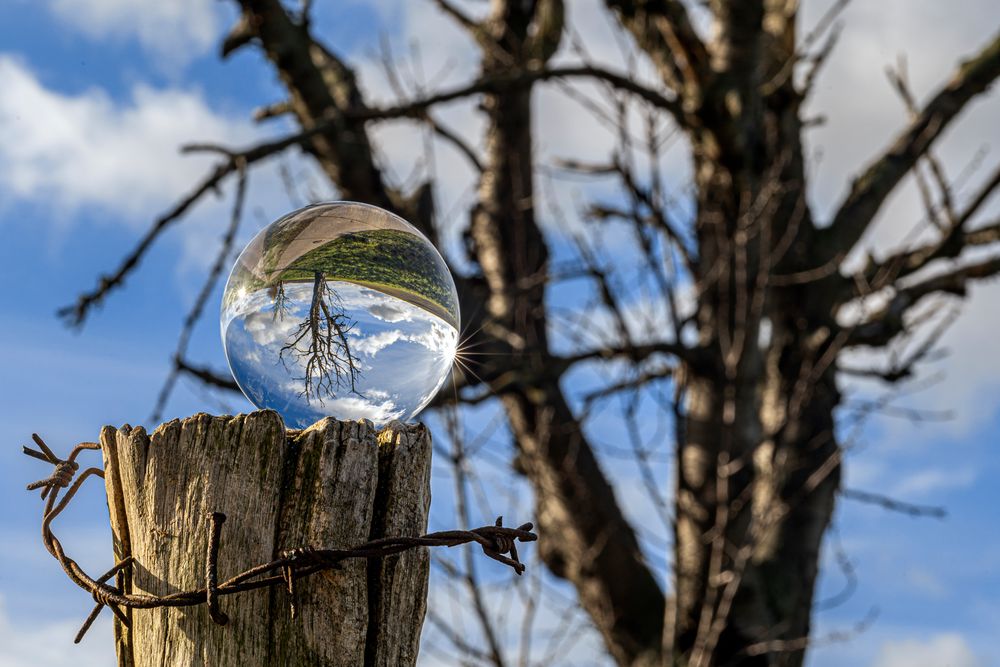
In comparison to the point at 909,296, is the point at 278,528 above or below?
below

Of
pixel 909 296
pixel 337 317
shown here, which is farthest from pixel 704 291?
pixel 337 317

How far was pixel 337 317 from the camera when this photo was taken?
5.89ft

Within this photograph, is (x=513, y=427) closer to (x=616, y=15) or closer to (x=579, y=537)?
(x=579, y=537)

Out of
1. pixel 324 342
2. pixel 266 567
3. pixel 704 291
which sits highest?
pixel 704 291

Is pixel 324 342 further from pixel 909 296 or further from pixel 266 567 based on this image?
pixel 909 296

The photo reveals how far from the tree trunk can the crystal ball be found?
0.12 meters

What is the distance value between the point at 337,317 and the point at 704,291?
471 centimetres

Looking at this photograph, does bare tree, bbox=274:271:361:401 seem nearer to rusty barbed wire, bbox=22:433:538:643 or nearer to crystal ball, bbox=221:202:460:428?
crystal ball, bbox=221:202:460:428

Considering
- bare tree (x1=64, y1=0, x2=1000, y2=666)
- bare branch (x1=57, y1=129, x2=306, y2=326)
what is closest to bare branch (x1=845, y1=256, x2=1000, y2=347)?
bare tree (x1=64, y1=0, x2=1000, y2=666)

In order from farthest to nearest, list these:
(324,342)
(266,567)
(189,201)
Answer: (189,201) → (324,342) → (266,567)

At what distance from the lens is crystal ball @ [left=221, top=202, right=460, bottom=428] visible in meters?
1.80

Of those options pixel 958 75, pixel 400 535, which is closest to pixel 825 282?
pixel 958 75

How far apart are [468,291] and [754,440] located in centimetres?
197

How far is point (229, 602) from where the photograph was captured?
1.66 metres
